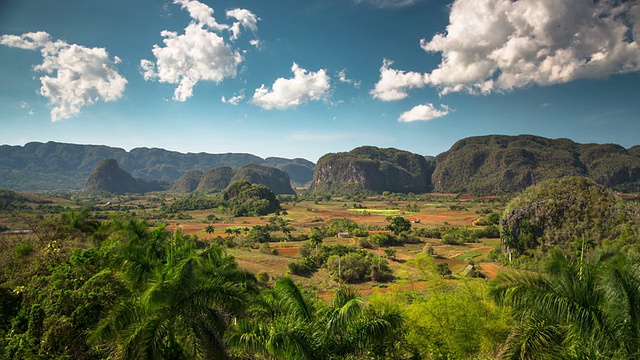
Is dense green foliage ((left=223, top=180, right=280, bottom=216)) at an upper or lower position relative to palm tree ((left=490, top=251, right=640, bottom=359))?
lower

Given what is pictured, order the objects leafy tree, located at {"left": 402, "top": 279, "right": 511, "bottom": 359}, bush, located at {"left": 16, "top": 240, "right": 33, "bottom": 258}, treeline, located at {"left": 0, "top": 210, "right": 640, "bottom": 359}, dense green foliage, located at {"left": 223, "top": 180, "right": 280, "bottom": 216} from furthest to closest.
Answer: dense green foliage, located at {"left": 223, "top": 180, "right": 280, "bottom": 216} < bush, located at {"left": 16, "top": 240, "right": 33, "bottom": 258} < leafy tree, located at {"left": 402, "top": 279, "right": 511, "bottom": 359} < treeline, located at {"left": 0, "top": 210, "right": 640, "bottom": 359}

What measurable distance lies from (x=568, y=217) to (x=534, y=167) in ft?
499

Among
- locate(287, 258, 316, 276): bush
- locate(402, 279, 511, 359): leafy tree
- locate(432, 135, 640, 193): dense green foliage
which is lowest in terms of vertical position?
locate(287, 258, 316, 276): bush

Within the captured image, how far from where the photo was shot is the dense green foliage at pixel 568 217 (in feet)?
99.1

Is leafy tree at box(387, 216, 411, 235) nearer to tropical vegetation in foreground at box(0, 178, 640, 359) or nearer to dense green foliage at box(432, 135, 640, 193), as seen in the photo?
tropical vegetation in foreground at box(0, 178, 640, 359)

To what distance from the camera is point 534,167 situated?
160m

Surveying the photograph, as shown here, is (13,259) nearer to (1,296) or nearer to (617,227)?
(1,296)

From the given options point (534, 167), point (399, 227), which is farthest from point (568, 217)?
point (534, 167)

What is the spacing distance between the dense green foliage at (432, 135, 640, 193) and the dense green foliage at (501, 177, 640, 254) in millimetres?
129639

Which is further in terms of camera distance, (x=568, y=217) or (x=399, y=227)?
(x=399, y=227)

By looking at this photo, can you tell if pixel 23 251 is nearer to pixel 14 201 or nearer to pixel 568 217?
pixel 568 217

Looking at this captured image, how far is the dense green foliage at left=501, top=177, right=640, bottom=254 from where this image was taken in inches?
1189

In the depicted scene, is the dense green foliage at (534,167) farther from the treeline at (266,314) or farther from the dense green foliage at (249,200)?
the treeline at (266,314)

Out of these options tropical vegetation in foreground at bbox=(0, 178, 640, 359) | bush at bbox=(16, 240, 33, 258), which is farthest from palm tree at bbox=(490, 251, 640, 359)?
bush at bbox=(16, 240, 33, 258)
